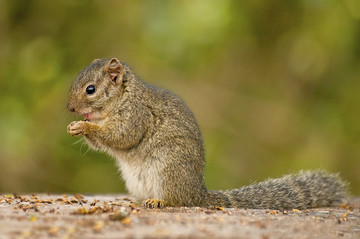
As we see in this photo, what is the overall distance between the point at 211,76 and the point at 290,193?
466 cm

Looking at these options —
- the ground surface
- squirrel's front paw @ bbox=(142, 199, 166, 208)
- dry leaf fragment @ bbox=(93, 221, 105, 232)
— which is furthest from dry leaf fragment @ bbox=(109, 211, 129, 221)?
squirrel's front paw @ bbox=(142, 199, 166, 208)

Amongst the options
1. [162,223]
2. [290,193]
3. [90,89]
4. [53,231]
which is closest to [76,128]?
[90,89]

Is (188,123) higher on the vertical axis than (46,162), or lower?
lower

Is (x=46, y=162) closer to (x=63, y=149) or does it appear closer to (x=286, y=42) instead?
(x=63, y=149)

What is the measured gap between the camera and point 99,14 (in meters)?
9.97

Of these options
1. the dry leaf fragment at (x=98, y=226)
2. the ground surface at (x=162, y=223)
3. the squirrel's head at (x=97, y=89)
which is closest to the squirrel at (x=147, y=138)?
the squirrel's head at (x=97, y=89)

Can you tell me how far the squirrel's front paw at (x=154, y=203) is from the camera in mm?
5273

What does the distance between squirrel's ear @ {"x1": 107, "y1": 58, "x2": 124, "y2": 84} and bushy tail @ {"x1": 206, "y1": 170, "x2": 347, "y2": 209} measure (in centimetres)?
132

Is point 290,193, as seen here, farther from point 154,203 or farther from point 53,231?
point 53,231

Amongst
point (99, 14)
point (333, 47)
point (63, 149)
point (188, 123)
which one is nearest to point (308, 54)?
point (333, 47)

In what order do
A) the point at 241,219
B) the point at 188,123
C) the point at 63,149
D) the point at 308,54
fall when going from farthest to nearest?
1. the point at 308,54
2. the point at 63,149
3. the point at 188,123
4. the point at 241,219

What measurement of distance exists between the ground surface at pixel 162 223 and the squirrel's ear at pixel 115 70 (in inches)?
47.5

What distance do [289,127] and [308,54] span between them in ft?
3.84

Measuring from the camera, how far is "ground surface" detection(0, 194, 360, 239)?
3.84 m
